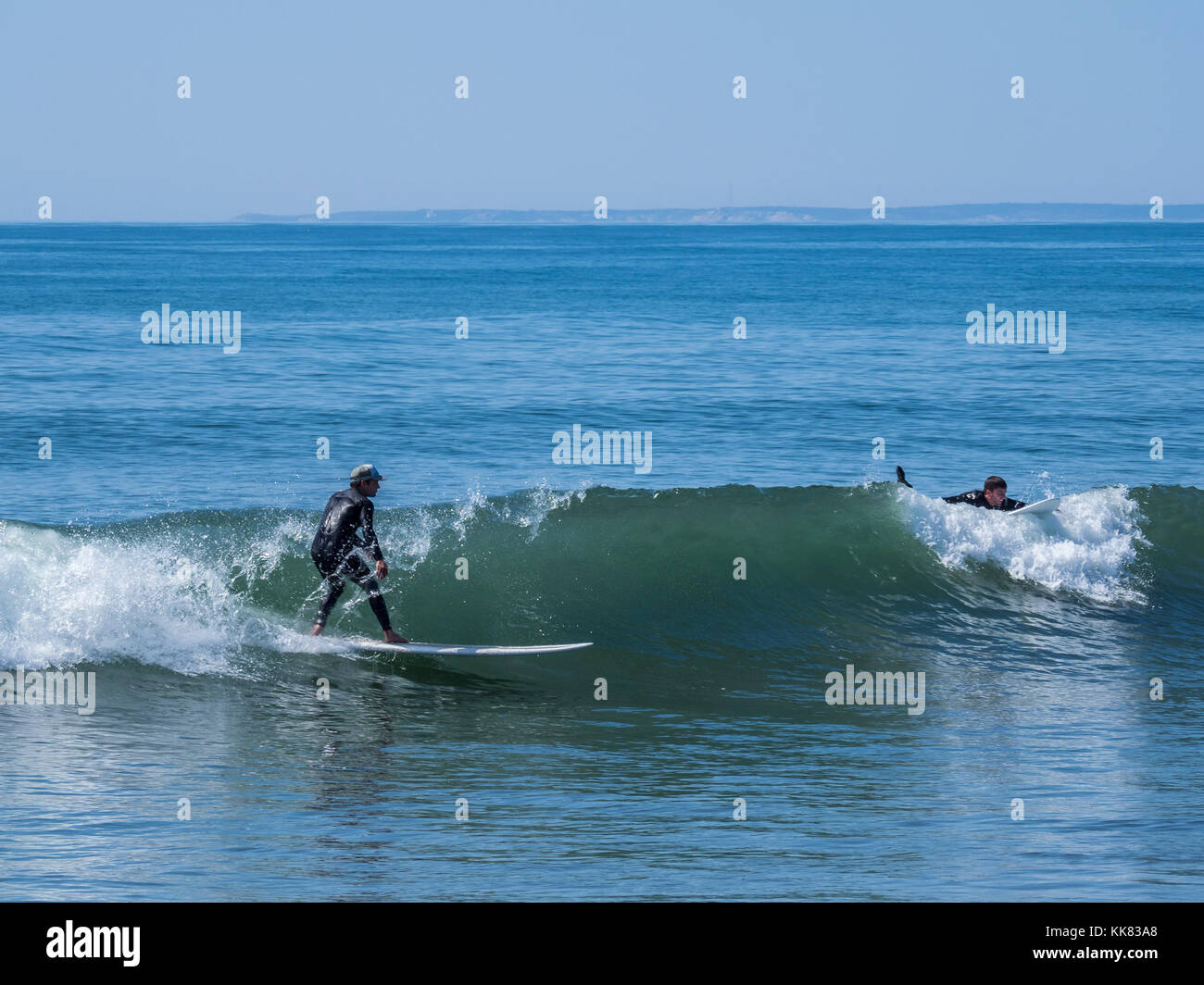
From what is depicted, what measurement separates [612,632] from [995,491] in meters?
5.20

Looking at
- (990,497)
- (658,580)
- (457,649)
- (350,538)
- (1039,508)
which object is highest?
(990,497)

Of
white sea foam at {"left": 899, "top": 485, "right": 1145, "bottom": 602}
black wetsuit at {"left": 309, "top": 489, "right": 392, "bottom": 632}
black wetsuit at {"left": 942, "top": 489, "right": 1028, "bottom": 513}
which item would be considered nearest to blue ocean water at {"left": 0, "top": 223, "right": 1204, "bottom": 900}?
white sea foam at {"left": 899, "top": 485, "right": 1145, "bottom": 602}

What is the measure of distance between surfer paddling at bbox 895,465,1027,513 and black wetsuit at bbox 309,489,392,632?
21.9 ft

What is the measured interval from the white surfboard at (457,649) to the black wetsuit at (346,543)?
A: 1.09ft

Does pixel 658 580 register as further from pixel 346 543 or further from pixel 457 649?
pixel 346 543

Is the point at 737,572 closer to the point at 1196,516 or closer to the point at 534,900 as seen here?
the point at 1196,516

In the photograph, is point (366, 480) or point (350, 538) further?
point (350, 538)

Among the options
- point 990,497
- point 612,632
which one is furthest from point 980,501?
point 612,632

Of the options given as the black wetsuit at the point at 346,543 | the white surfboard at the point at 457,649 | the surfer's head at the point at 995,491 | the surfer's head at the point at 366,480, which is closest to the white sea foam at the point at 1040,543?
the surfer's head at the point at 995,491

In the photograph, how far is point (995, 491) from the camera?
16188mm

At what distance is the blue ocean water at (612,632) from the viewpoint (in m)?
7.84

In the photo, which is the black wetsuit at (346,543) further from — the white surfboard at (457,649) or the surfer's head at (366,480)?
the white surfboard at (457,649)

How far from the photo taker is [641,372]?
35406 millimetres

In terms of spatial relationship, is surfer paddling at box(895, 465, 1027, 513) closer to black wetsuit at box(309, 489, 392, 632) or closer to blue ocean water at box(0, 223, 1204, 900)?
blue ocean water at box(0, 223, 1204, 900)
